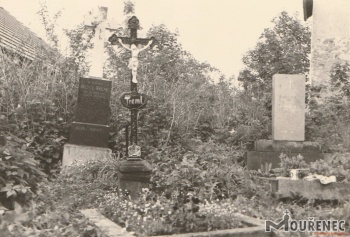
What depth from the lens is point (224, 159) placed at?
9.02 m

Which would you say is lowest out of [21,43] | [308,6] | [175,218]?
[175,218]

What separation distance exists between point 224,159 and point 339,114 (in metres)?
4.44

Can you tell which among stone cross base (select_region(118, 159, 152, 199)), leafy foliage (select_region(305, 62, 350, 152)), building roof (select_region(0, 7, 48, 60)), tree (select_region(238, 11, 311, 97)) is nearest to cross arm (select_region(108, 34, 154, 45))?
stone cross base (select_region(118, 159, 152, 199))

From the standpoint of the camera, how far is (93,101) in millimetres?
9523

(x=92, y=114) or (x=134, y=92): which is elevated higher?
(x=134, y=92)

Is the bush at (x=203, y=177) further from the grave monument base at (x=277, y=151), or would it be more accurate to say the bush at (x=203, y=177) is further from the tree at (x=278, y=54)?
the tree at (x=278, y=54)

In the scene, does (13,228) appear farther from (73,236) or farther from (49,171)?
(49,171)

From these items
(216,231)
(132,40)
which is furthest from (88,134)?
(216,231)

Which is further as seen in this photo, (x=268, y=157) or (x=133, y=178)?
(x=268, y=157)

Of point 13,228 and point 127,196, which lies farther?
point 127,196

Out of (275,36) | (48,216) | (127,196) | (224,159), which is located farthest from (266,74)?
(48,216)

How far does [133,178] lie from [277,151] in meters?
3.87

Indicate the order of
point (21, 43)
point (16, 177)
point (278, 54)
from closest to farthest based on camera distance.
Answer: point (16, 177)
point (21, 43)
point (278, 54)

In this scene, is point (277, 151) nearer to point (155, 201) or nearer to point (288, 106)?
point (288, 106)
